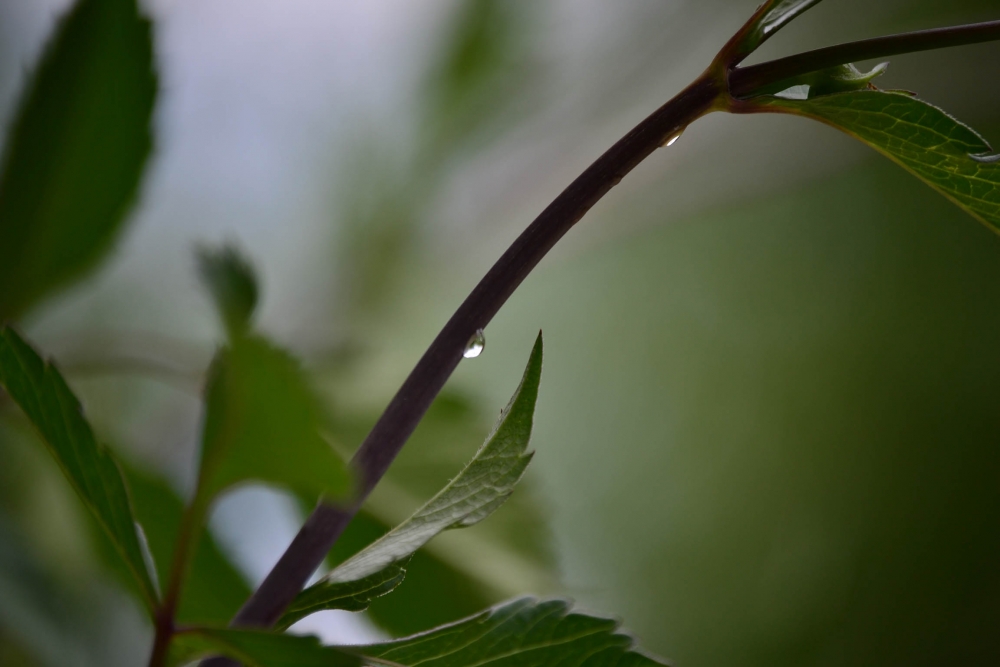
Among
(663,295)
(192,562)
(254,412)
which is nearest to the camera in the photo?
(254,412)

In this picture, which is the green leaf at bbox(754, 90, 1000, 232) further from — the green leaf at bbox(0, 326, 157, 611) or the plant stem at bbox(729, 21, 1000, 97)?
the green leaf at bbox(0, 326, 157, 611)

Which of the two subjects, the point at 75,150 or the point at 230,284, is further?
the point at 75,150

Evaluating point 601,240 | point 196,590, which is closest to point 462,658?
point 196,590

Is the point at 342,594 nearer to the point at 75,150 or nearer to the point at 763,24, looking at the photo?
the point at 763,24

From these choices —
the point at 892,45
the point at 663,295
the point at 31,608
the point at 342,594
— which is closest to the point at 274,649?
the point at 342,594

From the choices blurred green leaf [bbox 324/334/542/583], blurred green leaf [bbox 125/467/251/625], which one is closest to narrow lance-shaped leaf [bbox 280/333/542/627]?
blurred green leaf [bbox 324/334/542/583]
